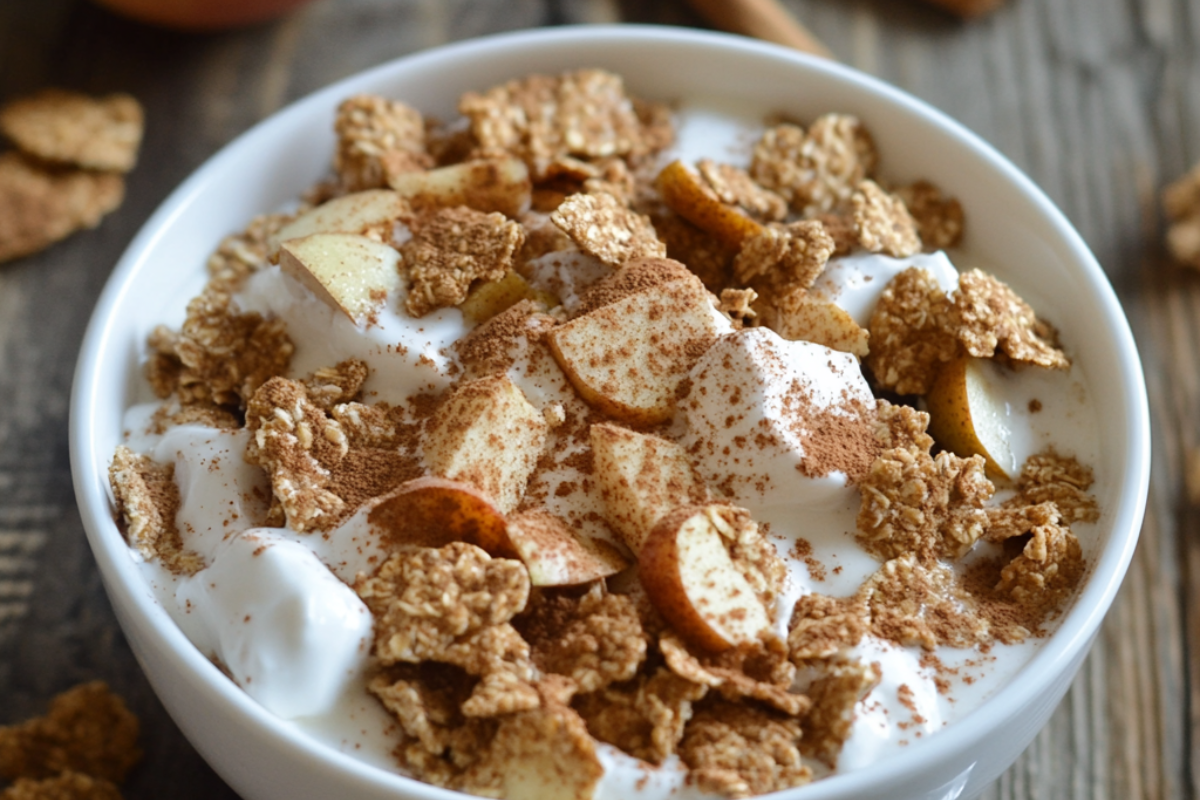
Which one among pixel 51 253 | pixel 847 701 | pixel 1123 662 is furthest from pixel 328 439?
pixel 1123 662

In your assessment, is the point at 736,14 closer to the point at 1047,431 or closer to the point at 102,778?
the point at 1047,431

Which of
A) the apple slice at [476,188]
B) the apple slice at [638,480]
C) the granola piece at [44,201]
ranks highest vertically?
the apple slice at [476,188]

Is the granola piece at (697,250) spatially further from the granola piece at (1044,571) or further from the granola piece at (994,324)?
the granola piece at (1044,571)

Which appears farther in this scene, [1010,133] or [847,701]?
[1010,133]

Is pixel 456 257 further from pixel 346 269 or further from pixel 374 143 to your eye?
pixel 374 143

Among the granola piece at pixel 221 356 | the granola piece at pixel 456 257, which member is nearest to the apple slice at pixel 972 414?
the granola piece at pixel 456 257

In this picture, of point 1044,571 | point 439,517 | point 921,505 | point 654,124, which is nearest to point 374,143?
point 654,124

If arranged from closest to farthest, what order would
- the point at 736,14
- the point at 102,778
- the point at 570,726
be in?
the point at 570,726 < the point at 102,778 < the point at 736,14
